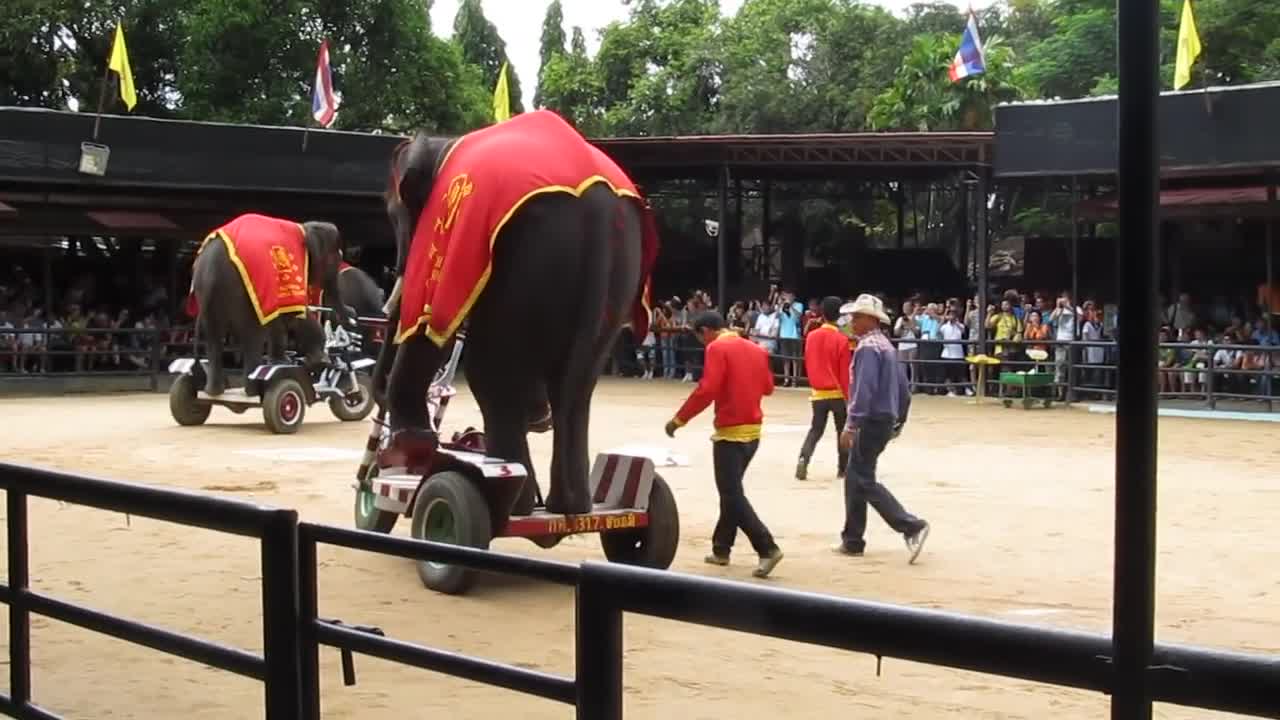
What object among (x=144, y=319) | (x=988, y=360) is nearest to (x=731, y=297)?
(x=988, y=360)

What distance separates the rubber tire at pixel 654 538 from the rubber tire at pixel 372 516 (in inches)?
51.9

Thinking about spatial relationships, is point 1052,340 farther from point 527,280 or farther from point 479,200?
point 479,200

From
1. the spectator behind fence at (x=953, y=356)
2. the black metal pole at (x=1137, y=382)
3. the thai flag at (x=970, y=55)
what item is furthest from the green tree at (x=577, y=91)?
the black metal pole at (x=1137, y=382)

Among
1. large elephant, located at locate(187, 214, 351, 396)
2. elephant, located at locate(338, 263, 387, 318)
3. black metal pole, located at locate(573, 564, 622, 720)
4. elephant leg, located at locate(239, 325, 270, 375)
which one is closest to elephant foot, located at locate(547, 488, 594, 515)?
black metal pole, located at locate(573, 564, 622, 720)

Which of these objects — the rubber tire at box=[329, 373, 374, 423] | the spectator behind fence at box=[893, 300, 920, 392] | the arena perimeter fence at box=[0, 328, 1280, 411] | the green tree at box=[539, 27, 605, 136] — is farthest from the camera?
the green tree at box=[539, 27, 605, 136]

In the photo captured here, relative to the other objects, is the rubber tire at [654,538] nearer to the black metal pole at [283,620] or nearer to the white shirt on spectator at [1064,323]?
the black metal pole at [283,620]

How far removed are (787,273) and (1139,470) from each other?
3087 centimetres

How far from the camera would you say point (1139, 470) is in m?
2.36

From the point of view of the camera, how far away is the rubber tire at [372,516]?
31.2ft

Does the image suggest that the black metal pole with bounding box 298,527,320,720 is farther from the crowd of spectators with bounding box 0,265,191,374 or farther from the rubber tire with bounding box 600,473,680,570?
the crowd of spectators with bounding box 0,265,191,374

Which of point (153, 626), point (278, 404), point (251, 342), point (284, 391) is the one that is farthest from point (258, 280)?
point (153, 626)

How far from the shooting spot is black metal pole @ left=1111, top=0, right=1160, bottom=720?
2365mm

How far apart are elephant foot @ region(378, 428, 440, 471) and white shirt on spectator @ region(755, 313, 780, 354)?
57.8 feet

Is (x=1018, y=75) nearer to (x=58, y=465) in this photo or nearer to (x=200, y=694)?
(x=58, y=465)
